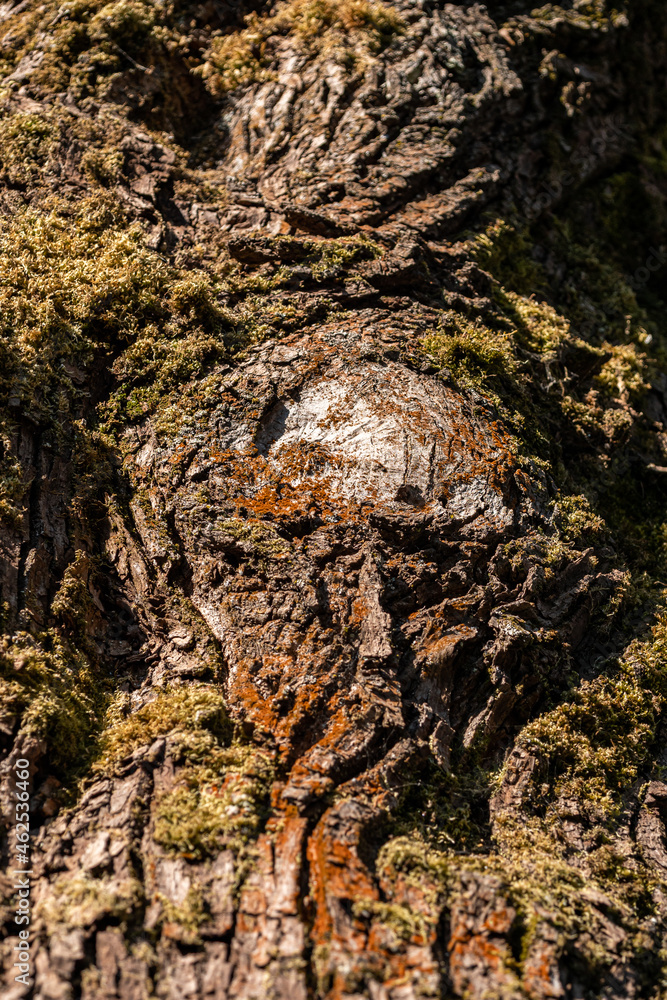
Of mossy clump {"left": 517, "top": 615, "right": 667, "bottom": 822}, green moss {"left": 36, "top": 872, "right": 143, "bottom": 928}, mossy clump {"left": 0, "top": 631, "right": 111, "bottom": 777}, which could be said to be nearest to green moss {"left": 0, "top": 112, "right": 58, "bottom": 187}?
mossy clump {"left": 0, "top": 631, "right": 111, "bottom": 777}

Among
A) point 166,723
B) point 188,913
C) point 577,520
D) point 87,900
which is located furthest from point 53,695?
point 577,520

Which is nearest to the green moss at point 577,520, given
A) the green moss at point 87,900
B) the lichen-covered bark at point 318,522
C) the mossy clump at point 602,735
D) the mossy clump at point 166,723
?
the lichen-covered bark at point 318,522

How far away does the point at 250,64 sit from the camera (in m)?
9.57

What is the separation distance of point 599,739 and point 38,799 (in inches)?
162

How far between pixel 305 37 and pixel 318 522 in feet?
23.6

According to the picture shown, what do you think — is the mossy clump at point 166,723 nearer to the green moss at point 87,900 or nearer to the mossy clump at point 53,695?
the mossy clump at point 53,695

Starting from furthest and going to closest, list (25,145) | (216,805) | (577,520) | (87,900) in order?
1. (25,145)
2. (577,520)
3. (216,805)
4. (87,900)

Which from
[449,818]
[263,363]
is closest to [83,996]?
[449,818]

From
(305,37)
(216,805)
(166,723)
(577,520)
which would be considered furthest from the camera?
(305,37)

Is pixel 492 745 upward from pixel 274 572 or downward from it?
downward

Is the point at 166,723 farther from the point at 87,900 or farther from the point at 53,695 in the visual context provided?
the point at 87,900

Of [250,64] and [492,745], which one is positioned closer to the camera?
[492,745]

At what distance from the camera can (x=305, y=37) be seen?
377 inches

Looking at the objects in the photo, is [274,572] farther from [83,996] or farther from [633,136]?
[633,136]
